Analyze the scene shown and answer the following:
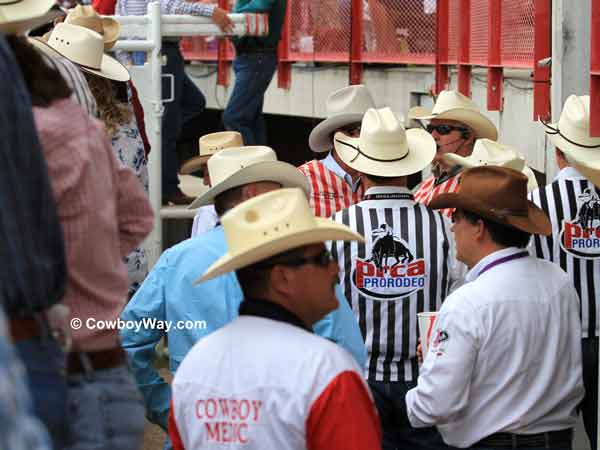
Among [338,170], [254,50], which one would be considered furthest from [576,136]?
[254,50]

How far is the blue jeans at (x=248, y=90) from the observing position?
11.1 metres

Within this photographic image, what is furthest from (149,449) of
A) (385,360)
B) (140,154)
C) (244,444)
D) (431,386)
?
(244,444)

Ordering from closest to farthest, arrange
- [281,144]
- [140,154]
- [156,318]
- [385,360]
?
[156,318] < [385,360] < [140,154] < [281,144]

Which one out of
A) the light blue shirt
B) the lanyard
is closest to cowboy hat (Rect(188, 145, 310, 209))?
the light blue shirt

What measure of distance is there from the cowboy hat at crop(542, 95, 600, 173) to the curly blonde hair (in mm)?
2013

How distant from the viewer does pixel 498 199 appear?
4867 mm

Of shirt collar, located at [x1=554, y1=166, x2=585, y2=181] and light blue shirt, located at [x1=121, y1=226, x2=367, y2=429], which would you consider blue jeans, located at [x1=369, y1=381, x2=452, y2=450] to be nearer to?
light blue shirt, located at [x1=121, y1=226, x2=367, y2=429]

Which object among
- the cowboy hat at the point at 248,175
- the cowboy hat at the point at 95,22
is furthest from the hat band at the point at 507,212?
the cowboy hat at the point at 95,22

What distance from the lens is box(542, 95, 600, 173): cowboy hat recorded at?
19.7 ft

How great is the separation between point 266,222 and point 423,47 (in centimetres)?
940

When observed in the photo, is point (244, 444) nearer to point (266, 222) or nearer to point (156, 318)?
point (266, 222)

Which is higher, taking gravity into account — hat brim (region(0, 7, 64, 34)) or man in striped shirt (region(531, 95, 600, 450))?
hat brim (region(0, 7, 64, 34))

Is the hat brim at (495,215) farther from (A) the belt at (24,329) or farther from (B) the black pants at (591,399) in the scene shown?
(A) the belt at (24,329)

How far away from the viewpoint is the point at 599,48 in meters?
5.89
